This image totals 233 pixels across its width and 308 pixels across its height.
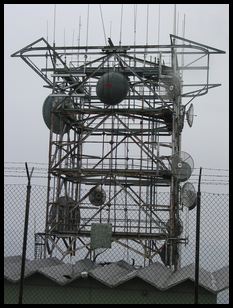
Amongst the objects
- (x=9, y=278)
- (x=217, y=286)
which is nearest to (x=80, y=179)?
(x=9, y=278)

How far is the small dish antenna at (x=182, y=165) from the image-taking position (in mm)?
22125

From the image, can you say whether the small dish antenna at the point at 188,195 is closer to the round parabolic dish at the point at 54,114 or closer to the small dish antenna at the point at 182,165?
the small dish antenna at the point at 182,165

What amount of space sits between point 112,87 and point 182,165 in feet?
13.8

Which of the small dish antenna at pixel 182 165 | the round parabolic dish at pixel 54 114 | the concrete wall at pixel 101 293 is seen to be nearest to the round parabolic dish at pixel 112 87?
the round parabolic dish at pixel 54 114

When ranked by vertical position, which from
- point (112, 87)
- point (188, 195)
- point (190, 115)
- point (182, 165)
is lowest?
point (188, 195)

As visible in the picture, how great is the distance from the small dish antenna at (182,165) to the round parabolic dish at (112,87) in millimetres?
3354

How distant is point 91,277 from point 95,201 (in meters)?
12.3

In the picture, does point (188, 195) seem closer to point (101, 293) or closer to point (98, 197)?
point (98, 197)

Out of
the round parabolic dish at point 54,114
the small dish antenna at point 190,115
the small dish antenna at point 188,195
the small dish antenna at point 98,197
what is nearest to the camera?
the small dish antenna at point 188,195

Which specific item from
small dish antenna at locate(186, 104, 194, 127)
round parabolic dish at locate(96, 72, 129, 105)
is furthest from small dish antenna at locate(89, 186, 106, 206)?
round parabolic dish at locate(96, 72, 129, 105)

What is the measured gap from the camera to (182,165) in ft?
72.8

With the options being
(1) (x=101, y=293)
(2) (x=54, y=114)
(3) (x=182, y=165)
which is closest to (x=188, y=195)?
(3) (x=182, y=165)
